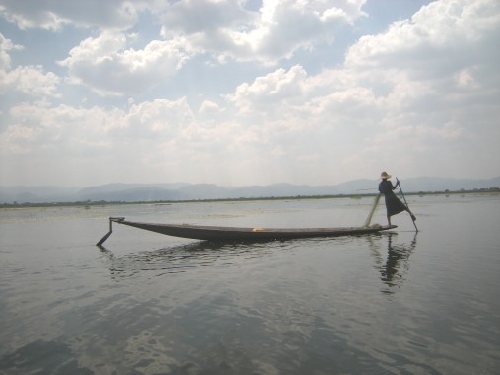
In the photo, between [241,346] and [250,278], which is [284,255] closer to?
[250,278]

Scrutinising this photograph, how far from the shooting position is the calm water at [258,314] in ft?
17.7

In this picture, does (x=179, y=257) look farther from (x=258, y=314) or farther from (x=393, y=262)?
(x=393, y=262)

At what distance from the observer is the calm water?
5.40 meters

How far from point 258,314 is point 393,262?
7.04m

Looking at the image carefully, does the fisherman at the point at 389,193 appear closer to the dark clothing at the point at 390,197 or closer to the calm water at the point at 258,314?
the dark clothing at the point at 390,197

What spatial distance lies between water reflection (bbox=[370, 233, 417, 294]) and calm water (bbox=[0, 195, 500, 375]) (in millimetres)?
61

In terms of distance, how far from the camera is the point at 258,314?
747cm

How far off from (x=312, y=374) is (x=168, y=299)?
4859 mm

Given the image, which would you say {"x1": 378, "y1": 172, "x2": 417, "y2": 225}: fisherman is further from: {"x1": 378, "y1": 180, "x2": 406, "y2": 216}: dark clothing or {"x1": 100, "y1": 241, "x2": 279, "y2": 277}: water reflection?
{"x1": 100, "y1": 241, "x2": 279, "y2": 277}: water reflection

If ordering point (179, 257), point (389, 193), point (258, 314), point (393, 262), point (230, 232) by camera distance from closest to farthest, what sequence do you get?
point (258, 314) < point (393, 262) < point (179, 257) < point (230, 232) < point (389, 193)

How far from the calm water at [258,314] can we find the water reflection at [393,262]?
0.06m

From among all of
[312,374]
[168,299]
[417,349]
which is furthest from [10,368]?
[417,349]

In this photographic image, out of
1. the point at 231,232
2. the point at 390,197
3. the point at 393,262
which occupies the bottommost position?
the point at 393,262

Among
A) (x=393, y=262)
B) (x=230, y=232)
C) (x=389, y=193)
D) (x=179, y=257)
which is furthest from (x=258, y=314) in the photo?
(x=389, y=193)
